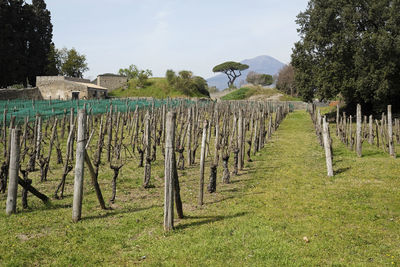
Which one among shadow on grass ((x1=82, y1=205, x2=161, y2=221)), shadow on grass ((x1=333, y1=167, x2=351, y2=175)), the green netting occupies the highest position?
the green netting

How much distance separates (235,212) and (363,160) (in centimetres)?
816

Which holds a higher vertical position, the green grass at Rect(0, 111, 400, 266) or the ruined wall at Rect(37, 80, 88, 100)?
the ruined wall at Rect(37, 80, 88, 100)

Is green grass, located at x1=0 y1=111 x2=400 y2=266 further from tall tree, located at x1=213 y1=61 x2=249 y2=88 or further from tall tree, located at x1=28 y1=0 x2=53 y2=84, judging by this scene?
tall tree, located at x1=213 y1=61 x2=249 y2=88

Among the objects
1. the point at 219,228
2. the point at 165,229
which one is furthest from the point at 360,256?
the point at 165,229

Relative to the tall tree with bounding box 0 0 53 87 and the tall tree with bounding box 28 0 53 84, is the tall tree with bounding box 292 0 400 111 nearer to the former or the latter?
the tall tree with bounding box 0 0 53 87

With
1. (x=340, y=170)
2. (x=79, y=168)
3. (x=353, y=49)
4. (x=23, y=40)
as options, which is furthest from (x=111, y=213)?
Result: (x=23, y=40)

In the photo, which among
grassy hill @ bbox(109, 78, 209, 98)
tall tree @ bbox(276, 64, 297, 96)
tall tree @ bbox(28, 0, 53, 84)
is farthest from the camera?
tall tree @ bbox(276, 64, 297, 96)

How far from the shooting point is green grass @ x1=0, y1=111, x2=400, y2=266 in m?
5.74

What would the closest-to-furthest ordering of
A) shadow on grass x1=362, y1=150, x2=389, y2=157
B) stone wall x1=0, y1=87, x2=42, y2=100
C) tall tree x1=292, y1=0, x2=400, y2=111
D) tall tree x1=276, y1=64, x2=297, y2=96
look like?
1. shadow on grass x1=362, y1=150, x2=389, y2=157
2. tall tree x1=292, y1=0, x2=400, y2=111
3. stone wall x1=0, y1=87, x2=42, y2=100
4. tall tree x1=276, y1=64, x2=297, y2=96

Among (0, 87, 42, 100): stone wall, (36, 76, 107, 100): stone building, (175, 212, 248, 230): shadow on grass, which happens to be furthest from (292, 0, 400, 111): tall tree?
(0, 87, 42, 100): stone wall

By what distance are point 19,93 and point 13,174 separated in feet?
123

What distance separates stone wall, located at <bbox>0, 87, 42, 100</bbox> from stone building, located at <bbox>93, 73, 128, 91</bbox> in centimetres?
1765

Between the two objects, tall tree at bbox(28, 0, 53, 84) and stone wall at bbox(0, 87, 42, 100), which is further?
tall tree at bbox(28, 0, 53, 84)

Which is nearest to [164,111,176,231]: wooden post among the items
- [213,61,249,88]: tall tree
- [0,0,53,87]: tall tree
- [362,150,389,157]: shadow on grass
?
[362,150,389,157]: shadow on grass
